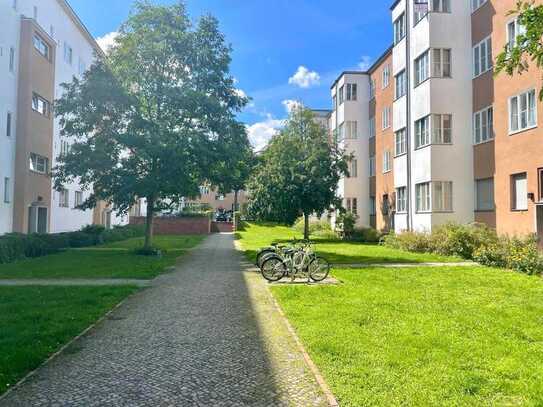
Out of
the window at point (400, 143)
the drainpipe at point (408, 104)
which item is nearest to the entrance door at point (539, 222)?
the drainpipe at point (408, 104)

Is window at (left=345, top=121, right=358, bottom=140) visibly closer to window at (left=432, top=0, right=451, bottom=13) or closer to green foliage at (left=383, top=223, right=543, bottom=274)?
green foliage at (left=383, top=223, right=543, bottom=274)

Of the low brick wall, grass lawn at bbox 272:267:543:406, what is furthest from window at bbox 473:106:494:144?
the low brick wall

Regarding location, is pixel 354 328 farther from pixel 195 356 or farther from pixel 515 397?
pixel 515 397

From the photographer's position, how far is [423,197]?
1025 inches

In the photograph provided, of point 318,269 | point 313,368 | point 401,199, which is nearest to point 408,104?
point 401,199

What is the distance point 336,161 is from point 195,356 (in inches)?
1137

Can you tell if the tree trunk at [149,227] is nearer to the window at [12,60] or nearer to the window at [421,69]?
the window at [12,60]

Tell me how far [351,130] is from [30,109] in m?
22.9

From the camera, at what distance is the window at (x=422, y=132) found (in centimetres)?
2547

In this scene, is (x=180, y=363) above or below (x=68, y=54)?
below

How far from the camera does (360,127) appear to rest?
40031 millimetres

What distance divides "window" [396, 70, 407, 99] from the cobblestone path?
21.4 m

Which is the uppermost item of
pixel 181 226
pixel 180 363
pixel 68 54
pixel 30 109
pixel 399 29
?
pixel 68 54

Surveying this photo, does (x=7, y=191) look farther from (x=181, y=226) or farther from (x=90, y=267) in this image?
(x=181, y=226)
